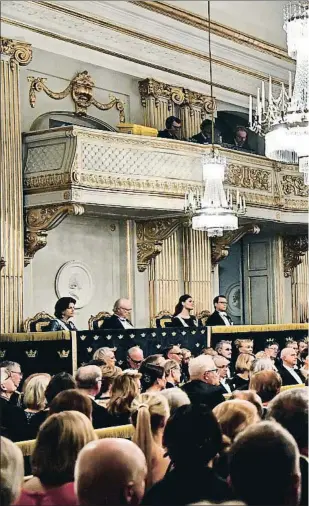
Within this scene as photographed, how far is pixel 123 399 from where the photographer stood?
5.90 meters

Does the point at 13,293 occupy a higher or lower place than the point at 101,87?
lower

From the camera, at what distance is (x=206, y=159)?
1251 centimetres

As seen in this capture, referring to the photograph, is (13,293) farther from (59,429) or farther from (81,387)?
(59,429)

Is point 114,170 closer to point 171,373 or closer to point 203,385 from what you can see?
point 171,373

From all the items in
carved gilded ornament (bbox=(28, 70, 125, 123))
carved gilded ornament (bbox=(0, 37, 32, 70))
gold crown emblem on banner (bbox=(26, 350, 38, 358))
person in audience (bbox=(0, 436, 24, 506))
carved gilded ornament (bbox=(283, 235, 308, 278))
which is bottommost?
person in audience (bbox=(0, 436, 24, 506))

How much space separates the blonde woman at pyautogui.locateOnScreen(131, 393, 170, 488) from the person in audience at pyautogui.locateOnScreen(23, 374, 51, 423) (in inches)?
64.2

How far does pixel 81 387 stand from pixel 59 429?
2520 mm

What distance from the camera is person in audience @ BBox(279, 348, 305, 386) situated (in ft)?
30.4

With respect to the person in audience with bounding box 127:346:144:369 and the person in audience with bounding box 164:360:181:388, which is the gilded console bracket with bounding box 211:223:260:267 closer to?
the person in audience with bounding box 127:346:144:369

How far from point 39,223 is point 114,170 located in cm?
136

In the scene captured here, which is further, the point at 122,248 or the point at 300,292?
the point at 300,292

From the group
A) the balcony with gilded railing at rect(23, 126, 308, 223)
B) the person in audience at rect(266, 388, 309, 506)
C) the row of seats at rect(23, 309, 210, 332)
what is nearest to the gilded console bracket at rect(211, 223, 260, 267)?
the balcony with gilded railing at rect(23, 126, 308, 223)

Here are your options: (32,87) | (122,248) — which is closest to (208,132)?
(122,248)

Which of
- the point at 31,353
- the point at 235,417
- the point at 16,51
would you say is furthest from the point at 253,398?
the point at 16,51
